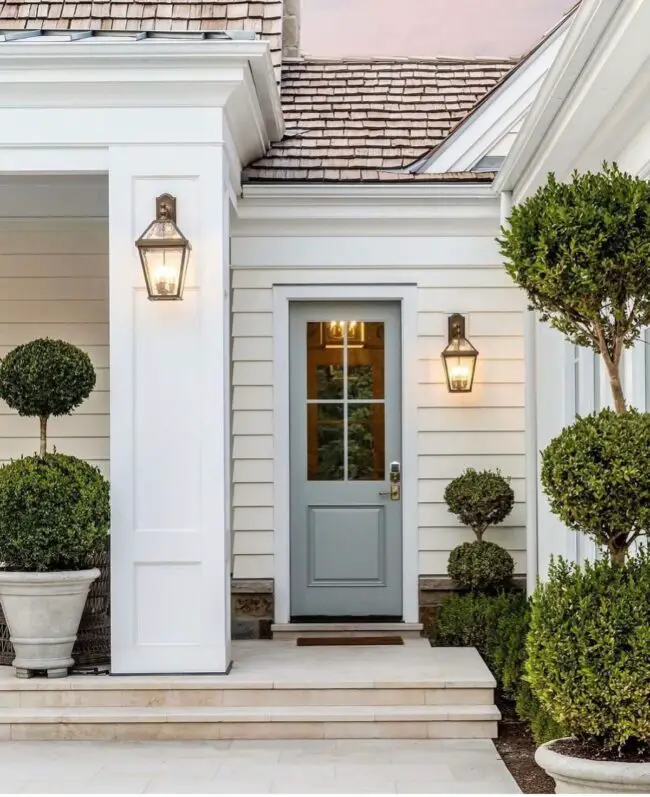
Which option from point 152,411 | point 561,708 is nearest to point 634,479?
point 561,708

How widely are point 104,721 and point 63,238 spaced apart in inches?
138

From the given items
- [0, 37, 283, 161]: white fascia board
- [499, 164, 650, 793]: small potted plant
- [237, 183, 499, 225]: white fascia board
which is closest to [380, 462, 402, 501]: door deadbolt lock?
[237, 183, 499, 225]: white fascia board

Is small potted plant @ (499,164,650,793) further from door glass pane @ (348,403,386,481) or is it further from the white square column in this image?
door glass pane @ (348,403,386,481)

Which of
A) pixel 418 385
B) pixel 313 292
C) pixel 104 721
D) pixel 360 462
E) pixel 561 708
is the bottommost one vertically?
pixel 104 721

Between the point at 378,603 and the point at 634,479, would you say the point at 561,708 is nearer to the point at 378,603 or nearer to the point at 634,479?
the point at 634,479

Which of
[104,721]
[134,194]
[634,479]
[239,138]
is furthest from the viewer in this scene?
[239,138]

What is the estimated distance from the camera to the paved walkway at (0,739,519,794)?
194 inches

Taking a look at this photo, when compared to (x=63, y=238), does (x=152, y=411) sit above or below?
below

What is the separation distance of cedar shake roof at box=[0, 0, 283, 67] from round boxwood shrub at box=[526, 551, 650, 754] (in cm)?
526

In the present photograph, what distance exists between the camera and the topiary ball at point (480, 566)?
7336 millimetres

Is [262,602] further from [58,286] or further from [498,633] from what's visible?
[58,286]

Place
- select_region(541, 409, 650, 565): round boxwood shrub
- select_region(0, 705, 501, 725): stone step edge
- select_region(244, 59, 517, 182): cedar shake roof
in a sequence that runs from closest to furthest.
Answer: select_region(541, 409, 650, 565): round boxwood shrub, select_region(0, 705, 501, 725): stone step edge, select_region(244, 59, 517, 182): cedar shake roof

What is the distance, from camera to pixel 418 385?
7.71 metres

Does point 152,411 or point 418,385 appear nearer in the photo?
point 152,411
